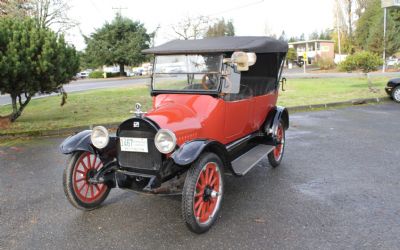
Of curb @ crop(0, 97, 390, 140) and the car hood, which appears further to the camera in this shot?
curb @ crop(0, 97, 390, 140)

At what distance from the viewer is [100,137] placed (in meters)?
4.02

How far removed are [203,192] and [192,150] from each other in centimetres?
49

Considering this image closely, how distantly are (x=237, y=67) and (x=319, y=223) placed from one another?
196 centimetres

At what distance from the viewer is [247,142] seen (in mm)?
5363

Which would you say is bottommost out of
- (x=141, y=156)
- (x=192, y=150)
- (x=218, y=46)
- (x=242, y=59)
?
(x=141, y=156)

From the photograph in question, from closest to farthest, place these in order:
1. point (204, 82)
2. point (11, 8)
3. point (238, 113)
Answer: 1. point (204, 82)
2. point (238, 113)
3. point (11, 8)

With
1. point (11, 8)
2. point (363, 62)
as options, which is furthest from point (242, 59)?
point (11, 8)

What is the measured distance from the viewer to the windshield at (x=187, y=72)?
14.8 feet

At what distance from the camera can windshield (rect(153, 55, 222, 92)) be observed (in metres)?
4.52

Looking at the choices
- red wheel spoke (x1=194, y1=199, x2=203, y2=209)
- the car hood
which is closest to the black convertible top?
the car hood

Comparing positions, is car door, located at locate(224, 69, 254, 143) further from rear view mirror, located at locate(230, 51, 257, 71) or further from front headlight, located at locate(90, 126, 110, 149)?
front headlight, located at locate(90, 126, 110, 149)

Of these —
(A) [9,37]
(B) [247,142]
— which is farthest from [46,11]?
(B) [247,142]

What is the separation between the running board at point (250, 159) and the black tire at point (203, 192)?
1.41 ft

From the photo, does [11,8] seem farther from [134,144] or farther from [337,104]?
[134,144]
